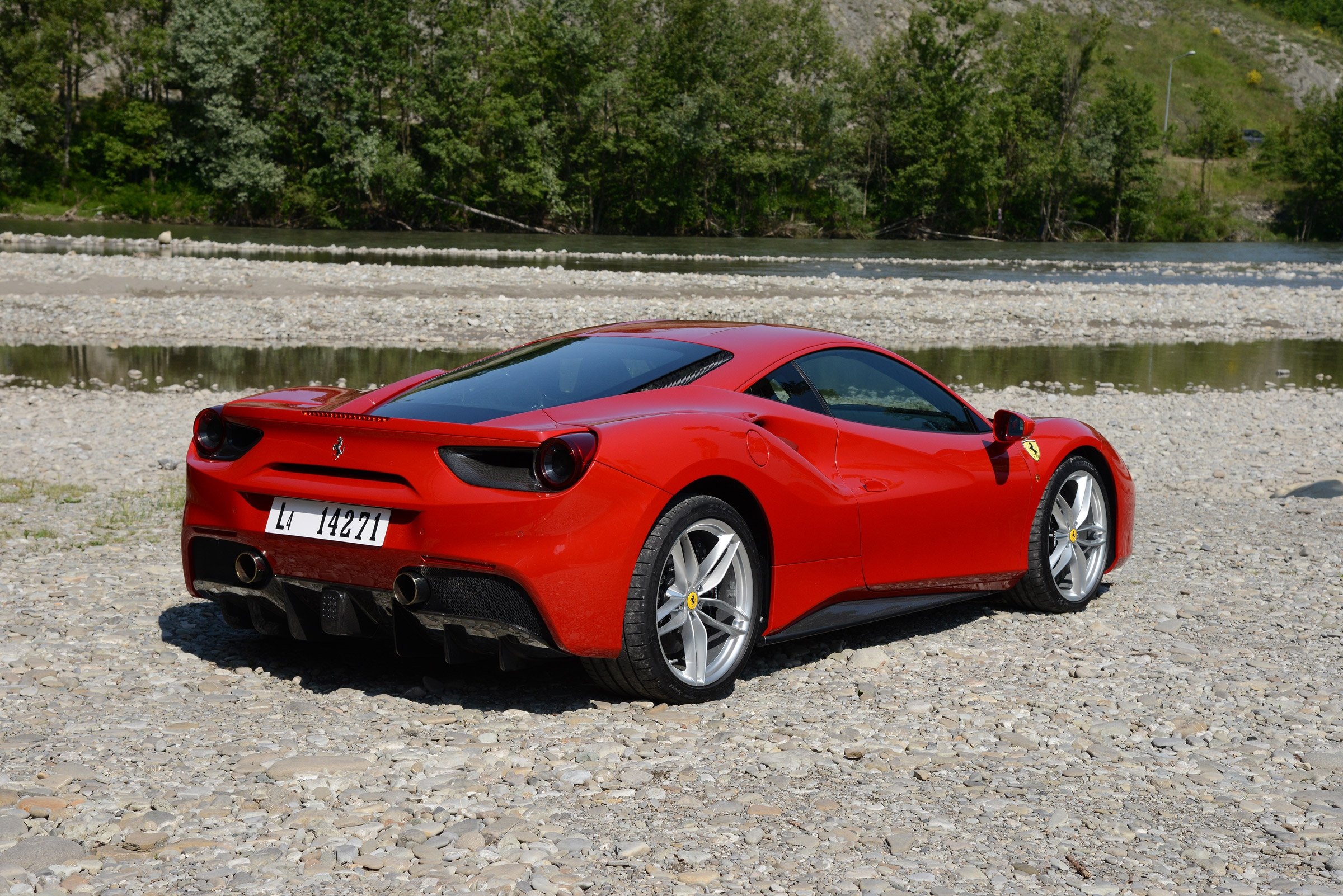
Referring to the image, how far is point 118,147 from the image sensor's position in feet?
217

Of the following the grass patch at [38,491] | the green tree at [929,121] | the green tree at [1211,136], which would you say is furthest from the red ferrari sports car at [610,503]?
the green tree at [1211,136]

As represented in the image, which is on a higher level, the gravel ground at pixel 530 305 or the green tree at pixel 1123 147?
the green tree at pixel 1123 147

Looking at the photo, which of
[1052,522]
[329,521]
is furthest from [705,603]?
[1052,522]

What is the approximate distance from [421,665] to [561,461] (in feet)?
4.80

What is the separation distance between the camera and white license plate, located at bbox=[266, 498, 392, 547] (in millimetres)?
4035

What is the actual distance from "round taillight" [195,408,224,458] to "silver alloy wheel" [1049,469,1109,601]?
3691mm

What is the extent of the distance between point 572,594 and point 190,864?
4.40 feet

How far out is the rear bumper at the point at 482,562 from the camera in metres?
3.88

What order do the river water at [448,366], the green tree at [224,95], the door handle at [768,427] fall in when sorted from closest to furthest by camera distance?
the door handle at [768,427] < the river water at [448,366] < the green tree at [224,95]

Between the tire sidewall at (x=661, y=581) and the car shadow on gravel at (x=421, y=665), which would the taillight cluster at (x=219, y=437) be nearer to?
the car shadow on gravel at (x=421, y=665)

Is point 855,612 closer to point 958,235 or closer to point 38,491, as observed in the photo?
point 38,491

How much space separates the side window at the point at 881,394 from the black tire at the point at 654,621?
0.84 metres

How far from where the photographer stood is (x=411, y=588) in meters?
3.96

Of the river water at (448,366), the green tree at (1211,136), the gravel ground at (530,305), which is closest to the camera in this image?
the river water at (448,366)
